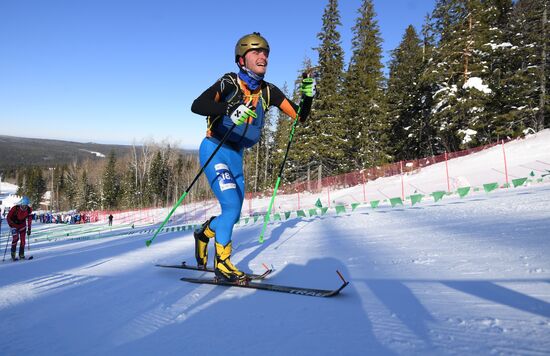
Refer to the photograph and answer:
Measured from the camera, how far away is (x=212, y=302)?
267cm

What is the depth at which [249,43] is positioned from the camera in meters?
3.66

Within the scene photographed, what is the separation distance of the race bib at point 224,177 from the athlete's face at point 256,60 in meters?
1.10

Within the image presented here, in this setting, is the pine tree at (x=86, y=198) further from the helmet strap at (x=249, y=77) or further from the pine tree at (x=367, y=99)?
the helmet strap at (x=249, y=77)

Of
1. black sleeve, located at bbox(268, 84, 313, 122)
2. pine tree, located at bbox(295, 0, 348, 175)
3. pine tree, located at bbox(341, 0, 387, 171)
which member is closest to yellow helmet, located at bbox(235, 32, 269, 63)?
black sleeve, located at bbox(268, 84, 313, 122)

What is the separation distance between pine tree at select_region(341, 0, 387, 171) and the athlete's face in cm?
3078

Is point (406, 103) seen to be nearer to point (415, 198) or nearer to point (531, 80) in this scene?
point (531, 80)

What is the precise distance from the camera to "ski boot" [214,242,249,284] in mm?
3187

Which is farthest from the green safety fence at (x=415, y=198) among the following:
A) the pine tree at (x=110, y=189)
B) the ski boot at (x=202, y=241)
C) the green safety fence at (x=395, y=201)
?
the pine tree at (x=110, y=189)

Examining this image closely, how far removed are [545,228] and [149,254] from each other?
5761mm

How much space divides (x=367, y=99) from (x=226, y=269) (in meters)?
33.9

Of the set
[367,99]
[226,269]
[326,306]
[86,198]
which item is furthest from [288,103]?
[86,198]

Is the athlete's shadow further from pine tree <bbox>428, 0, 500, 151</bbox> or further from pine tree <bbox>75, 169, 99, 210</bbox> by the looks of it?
pine tree <bbox>75, 169, 99, 210</bbox>

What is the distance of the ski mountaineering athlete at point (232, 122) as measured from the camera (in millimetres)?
3428

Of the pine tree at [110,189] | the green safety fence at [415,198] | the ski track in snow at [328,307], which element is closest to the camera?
the ski track in snow at [328,307]
